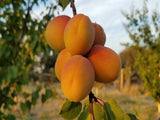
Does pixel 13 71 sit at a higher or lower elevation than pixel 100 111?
lower

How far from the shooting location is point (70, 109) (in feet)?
1.68

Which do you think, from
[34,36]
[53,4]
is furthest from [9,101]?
[53,4]

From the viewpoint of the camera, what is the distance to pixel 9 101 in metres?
1.38

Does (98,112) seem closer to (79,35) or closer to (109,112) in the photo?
(109,112)

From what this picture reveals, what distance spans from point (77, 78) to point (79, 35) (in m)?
0.10

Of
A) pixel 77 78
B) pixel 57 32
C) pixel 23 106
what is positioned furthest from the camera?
pixel 23 106

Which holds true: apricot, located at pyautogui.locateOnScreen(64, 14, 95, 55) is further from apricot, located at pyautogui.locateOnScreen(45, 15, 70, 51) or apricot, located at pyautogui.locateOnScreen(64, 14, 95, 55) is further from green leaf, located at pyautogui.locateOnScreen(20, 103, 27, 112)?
green leaf, located at pyautogui.locateOnScreen(20, 103, 27, 112)

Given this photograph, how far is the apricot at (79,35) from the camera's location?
44 centimetres

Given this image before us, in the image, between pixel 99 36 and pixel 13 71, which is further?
pixel 13 71

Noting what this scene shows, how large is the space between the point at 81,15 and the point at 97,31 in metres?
0.09

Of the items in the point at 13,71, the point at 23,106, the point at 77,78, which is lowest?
the point at 23,106

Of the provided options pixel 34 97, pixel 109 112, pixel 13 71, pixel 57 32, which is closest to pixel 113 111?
pixel 109 112

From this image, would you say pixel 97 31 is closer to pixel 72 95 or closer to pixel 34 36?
pixel 72 95

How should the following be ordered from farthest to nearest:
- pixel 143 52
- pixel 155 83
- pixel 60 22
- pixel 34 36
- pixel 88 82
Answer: pixel 143 52 < pixel 155 83 < pixel 34 36 < pixel 60 22 < pixel 88 82
